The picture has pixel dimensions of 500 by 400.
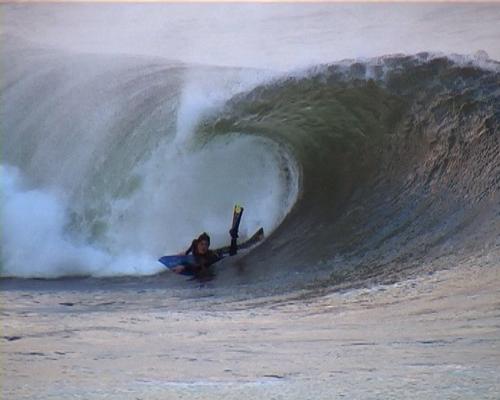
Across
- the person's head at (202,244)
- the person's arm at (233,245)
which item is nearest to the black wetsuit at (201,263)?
the person's head at (202,244)

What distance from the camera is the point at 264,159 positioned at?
33.0 ft

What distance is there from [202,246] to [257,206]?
70.8 inches

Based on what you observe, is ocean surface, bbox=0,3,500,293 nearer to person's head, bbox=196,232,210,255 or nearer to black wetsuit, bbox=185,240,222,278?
black wetsuit, bbox=185,240,222,278

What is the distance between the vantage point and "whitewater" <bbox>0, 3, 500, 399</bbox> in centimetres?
368

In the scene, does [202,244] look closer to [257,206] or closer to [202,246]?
[202,246]

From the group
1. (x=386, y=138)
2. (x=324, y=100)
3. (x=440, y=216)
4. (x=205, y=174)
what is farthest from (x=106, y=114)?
(x=440, y=216)

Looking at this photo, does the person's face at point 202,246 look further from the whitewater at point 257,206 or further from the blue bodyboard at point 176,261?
the whitewater at point 257,206

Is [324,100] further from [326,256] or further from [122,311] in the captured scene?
[122,311]

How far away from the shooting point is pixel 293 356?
3736mm

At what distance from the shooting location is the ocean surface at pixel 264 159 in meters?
7.58

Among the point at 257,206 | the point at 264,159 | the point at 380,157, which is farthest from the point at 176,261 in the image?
the point at 380,157

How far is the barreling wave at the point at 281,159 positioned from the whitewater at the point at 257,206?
0.03m

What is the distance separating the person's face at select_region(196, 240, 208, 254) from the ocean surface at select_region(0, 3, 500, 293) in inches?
10.3

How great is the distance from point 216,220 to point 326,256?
2.21 meters
